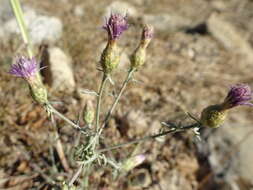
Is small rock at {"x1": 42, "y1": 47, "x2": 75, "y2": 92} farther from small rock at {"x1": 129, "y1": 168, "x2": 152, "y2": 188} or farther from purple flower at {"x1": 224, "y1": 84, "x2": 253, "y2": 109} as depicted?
purple flower at {"x1": 224, "y1": 84, "x2": 253, "y2": 109}

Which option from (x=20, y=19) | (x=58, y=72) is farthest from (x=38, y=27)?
(x=20, y=19)

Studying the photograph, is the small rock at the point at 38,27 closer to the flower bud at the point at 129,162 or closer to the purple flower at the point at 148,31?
the purple flower at the point at 148,31

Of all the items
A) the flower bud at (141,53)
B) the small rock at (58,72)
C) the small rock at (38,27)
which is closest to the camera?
the flower bud at (141,53)

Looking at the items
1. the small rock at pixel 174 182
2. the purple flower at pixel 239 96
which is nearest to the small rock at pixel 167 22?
the small rock at pixel 174 182

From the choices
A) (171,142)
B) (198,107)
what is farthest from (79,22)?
(171,142)

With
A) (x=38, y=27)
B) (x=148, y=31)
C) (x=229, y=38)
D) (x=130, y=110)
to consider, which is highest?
(x=148, y=31)

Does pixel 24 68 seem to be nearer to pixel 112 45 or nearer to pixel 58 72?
pixel 112 45
